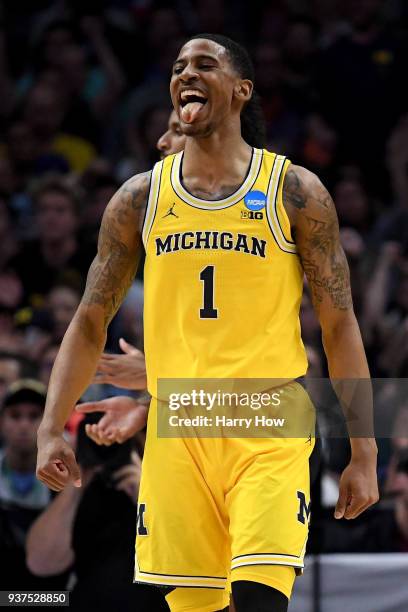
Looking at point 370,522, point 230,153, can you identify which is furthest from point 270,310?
point 370,522

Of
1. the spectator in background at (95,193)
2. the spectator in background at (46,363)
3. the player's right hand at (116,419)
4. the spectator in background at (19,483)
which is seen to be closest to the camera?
the player's right hand at (116,419)

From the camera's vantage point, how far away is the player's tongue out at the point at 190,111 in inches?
169

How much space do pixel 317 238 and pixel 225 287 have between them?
1.18 feet

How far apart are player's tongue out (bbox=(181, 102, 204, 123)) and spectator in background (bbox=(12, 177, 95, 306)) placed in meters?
4.60

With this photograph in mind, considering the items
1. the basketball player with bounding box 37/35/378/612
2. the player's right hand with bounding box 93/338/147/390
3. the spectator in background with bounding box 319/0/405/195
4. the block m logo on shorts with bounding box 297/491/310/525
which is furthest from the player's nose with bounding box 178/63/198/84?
the spectator in background with bounding box 319/0/405/195

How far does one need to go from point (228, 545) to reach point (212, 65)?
161 cm

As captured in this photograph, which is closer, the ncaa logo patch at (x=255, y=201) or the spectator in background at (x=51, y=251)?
the ncaa logo patch at (x=255, y=201)

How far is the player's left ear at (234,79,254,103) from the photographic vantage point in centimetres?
441

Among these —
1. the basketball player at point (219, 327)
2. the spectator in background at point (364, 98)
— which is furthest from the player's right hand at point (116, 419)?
the spectator in background at point (364, 98)

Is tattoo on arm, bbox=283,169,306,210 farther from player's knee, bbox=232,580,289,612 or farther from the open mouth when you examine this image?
player's knee, bbox=232,580,289,612

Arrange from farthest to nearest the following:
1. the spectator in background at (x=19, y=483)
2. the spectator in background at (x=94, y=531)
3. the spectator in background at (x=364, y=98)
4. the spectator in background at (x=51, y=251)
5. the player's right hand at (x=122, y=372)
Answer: the spectator in background at (x=364, y=98)
the spectator in background at (x=51, y=251)
the spectator in background at (x=19, y=483)
the spectator in background at (x=94, y=531)
the player's right hand at (x=122, y=372)

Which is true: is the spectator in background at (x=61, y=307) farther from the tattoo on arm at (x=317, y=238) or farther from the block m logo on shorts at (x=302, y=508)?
the block m logo on shorts at (x=302, y=508)

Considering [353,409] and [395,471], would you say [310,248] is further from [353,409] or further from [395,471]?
[395,471]

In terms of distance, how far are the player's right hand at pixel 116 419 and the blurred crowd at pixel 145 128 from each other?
6.10 feet
